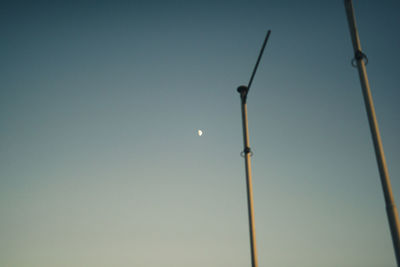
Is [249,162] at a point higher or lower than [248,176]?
higher

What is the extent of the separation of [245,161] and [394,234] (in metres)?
5.80

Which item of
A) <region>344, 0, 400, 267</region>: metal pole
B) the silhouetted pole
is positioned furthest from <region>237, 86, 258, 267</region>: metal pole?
<region>344, 0, 400, 267</region>: metal pole

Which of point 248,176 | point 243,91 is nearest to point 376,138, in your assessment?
point 248,176

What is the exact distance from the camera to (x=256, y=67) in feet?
33.7

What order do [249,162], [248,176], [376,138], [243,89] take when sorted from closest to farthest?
[376,138] → [248,176] → [249,162] → [243,89]

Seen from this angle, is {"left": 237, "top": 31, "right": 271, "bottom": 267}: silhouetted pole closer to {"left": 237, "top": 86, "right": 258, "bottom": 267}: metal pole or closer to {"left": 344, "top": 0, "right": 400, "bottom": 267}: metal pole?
{"left": 237, "top": 86, "right": 258, "bottom": 267}: metal pole

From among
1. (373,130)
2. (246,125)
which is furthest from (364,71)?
(246,125)

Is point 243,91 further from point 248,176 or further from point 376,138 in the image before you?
point 376,138

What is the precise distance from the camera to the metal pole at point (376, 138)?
189 inches

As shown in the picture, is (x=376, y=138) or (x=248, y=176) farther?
(x=248, y=176)

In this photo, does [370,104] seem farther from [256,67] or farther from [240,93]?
[240,93]

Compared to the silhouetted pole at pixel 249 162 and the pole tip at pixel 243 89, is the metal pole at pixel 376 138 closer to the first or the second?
the silhouetted pole at pixel 249 162

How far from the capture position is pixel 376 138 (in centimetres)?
532

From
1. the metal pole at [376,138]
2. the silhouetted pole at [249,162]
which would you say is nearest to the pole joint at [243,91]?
the silhouetted pole at [249,162]
